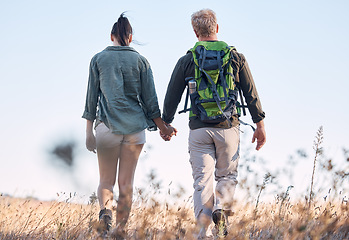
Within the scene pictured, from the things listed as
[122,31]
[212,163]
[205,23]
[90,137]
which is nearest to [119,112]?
[90,137]

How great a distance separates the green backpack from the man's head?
0.82 feet

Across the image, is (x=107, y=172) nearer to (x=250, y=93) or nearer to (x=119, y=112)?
(x=119, y=112)

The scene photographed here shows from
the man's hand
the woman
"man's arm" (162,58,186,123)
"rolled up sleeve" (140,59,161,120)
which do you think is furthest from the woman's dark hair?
the man's hand

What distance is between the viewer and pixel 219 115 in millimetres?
4695

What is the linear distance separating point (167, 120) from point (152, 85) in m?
0.43

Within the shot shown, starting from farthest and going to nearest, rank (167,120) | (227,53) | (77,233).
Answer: (167,120), (227,53), (77,233)

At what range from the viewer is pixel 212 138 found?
476 cm

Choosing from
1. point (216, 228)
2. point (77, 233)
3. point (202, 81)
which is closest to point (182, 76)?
point (202, 81)

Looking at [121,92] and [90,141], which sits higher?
[121,92]

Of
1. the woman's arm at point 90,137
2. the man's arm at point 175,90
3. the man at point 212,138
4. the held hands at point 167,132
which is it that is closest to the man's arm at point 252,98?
the man at point 212,138

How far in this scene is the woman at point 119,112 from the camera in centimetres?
484

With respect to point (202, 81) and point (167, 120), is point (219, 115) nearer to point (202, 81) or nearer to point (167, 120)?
point (202, 81)

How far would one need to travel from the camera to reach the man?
473 centimetres

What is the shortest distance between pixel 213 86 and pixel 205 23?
76 centimetres
